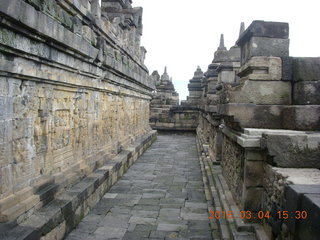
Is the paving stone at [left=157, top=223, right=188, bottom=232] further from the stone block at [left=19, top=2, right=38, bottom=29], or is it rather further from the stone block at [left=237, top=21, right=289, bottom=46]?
the stone block at [left=19, top=2, right=38, bottom=29]

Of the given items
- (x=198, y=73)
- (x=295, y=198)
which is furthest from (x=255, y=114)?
(x=198, y=73)

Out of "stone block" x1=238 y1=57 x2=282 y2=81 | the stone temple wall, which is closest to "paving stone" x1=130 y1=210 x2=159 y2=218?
the stone temple wall

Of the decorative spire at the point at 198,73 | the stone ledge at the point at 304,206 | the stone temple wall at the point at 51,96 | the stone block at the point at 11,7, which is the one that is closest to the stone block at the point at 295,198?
the stone ledge at the point at 304,206

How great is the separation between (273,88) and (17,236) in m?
3.62

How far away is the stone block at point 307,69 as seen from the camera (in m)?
4.06

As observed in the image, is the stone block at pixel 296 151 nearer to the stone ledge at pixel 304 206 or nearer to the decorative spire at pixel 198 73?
the stone ledge at pixel 304 206

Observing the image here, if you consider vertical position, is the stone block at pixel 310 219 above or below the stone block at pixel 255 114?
below

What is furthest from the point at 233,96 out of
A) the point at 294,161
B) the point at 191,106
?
the point at 191,106

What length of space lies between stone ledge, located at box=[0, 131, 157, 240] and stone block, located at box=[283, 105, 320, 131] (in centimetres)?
321

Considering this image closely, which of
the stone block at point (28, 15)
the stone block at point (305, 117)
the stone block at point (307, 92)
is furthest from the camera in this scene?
the stone block at point (307, 92)

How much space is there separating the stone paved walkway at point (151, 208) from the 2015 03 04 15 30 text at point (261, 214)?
31 cm

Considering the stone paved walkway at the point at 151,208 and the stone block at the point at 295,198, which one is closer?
the stone block at the point at 295,198

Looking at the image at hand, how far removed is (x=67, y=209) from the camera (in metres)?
4.07

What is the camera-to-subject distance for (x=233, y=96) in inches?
169
